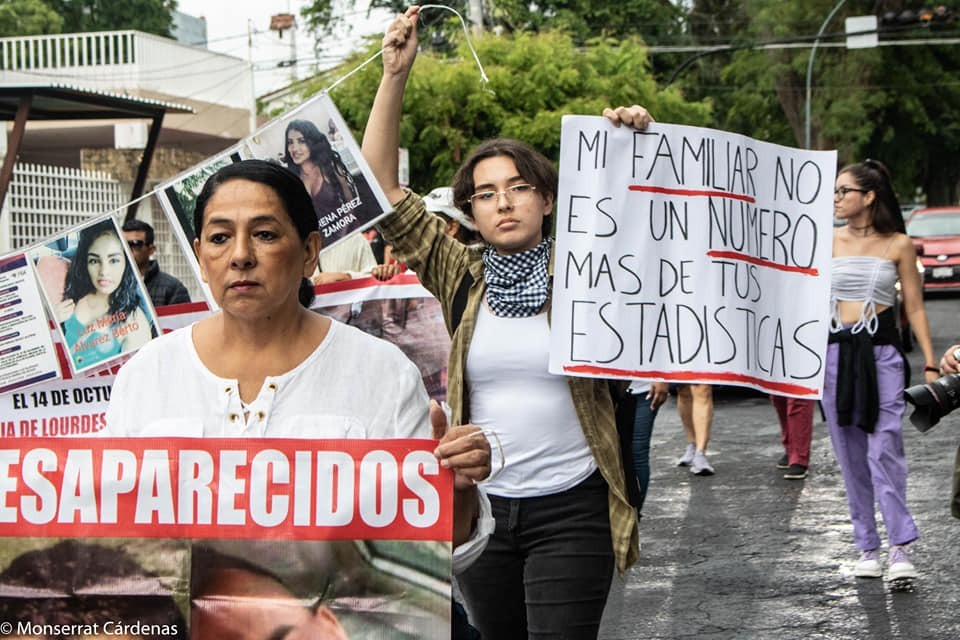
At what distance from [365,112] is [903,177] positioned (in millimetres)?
23469

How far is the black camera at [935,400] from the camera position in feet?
14.7

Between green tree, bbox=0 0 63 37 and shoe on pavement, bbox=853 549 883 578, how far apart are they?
4216cm

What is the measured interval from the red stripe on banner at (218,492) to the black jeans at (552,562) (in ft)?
3.93

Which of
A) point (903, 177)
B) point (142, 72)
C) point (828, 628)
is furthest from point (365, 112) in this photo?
point (903, 177)

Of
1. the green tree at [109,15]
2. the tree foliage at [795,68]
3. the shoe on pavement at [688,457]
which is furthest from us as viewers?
the green tree at [109,15]

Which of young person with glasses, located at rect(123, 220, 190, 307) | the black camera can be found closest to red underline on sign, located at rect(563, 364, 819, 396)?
the black camera

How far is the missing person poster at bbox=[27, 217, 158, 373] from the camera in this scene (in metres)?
5.93

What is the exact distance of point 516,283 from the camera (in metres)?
4.02

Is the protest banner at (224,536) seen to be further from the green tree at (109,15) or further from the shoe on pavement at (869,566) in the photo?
the green tree at (109,15)

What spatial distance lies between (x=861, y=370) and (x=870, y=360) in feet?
0.33

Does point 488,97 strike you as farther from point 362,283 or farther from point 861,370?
point 861,370

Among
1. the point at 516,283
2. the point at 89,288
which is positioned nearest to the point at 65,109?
the point at 89,288

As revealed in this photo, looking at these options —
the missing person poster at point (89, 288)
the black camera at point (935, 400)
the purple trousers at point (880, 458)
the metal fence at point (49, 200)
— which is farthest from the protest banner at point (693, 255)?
the metal fence at point (49, 200)

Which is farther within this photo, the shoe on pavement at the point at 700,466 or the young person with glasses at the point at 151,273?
the shoe on pavement at the point at 700,466
